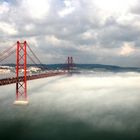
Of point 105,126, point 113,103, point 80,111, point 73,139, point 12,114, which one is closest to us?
point 73,139

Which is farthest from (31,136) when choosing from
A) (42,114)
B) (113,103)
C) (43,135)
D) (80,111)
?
(113,103)

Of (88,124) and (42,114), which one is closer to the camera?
(88,124)

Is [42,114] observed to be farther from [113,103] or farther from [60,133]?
[113,103]

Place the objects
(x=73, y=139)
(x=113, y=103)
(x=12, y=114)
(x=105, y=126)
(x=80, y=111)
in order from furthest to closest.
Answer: (x=113, y=103) → (x=80, y=111) → (x=12, y=114) → (x=105, y=126) → (x=73, y=139)

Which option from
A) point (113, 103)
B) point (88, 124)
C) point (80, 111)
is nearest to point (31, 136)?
point (88, 124)

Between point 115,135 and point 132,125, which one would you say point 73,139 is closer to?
point 115,135

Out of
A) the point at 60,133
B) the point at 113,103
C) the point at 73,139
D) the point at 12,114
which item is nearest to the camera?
the point at 73,139

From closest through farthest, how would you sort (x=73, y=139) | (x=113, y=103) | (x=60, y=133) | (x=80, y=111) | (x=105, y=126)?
(x=73, y=139) → (x=60, y=133) → (x=105, y=126) → (x=80, y=111) → (x=113, y=103)

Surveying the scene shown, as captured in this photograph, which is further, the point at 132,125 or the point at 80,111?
the point at 80,111
